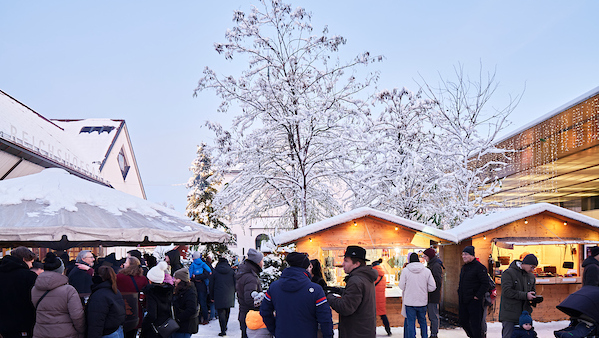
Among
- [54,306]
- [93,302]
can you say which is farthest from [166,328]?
[54,306]

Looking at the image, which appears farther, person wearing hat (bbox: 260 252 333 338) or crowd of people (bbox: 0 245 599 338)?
crowd of people (bbox: 0 245 599 338)

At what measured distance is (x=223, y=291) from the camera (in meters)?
11.5

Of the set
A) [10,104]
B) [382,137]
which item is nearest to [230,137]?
[382,137]

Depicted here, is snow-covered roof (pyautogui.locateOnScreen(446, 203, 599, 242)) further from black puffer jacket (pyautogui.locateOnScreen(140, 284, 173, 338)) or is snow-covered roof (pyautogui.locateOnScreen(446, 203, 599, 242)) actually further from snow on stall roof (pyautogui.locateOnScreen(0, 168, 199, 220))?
black puffer jacket (pyautogui.locateOnScreen(140, 284, 173, 338))

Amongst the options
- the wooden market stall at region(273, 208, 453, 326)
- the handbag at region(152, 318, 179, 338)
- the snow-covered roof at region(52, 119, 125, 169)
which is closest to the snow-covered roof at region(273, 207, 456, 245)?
the wooden market stall at region(273, 208, 453, 326)

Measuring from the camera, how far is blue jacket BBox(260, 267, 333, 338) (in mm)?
5031

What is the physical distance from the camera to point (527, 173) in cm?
2919

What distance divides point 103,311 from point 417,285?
18.0ft

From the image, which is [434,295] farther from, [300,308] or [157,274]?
[157,274]

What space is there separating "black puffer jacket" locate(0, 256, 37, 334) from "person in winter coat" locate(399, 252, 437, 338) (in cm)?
610

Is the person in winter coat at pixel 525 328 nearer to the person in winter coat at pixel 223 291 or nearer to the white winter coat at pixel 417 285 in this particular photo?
the white winter coat at pixel 417 285

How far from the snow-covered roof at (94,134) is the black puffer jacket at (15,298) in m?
24.6

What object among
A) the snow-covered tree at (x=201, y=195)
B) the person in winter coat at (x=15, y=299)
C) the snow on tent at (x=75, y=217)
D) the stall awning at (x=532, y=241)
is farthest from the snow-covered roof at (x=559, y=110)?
the snow-covered tree at (x=201, y=195)

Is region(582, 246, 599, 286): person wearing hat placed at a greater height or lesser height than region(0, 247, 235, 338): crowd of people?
greater
